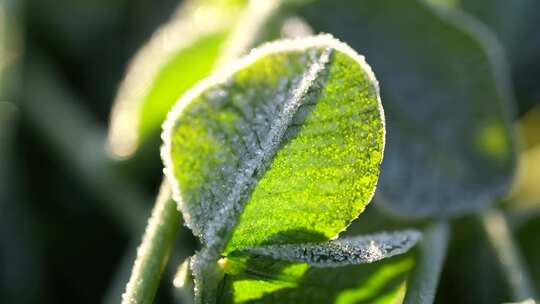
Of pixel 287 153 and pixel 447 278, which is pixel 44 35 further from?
pixel 287 153

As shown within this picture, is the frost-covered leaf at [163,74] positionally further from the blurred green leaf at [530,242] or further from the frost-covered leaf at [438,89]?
the blurred green leaf at [530,242]

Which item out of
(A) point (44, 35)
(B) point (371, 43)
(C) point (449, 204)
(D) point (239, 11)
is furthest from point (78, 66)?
(C) point (449, 204)

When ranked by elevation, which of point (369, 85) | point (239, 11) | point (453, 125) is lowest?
point (369, 85)

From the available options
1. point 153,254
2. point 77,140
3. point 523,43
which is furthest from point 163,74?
point 523,43

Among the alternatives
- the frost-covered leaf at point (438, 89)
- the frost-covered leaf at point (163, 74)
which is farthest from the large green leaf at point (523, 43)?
the frost-covered leaf at point (163, 74)

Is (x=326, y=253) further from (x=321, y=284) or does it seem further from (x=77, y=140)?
(x=77, y=140)

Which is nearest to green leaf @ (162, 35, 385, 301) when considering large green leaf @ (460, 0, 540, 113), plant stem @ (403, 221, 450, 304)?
plant stem @ (403, 221, 450, 304)

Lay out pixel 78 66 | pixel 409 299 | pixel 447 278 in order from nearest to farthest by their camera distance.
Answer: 1. pixel 409 299
2. pixel 447 278
3. pixel 78 66
